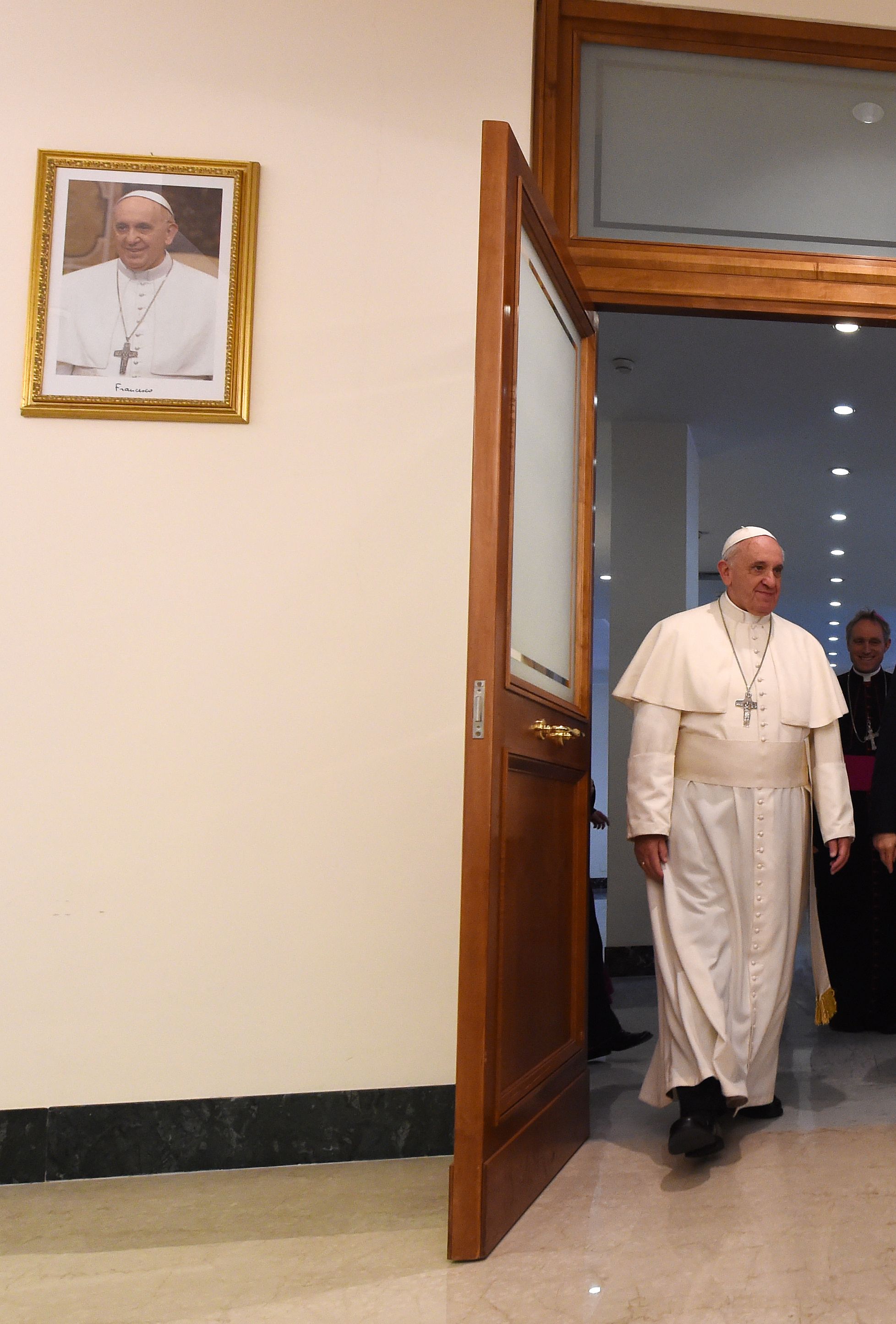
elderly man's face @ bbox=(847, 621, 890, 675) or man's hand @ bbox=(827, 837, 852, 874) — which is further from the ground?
elderly man's face @ bbox=(847, 621, 890, 675)

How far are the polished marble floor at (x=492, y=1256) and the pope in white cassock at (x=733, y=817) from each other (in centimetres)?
30

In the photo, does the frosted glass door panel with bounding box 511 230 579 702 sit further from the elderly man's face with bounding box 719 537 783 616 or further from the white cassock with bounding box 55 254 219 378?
the white cassock with bounding box 55 254 219 378

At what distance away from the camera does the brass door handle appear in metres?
2.55

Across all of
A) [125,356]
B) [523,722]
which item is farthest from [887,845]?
[125,356]

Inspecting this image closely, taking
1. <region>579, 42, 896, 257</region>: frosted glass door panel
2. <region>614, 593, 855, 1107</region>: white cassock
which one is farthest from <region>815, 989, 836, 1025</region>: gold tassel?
<region>579, 42, 896, 257</region>: frosted glass door panel

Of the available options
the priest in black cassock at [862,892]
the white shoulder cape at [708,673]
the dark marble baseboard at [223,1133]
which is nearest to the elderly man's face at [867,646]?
the priest in black cassock at [862,892]

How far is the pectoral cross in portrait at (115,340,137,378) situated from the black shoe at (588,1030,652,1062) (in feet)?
8.03

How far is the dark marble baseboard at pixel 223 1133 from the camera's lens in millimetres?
2645

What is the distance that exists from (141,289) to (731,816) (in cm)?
208

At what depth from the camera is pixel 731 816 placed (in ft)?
10.1

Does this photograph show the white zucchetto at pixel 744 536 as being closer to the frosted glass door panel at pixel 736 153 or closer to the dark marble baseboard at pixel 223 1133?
the frosted glass door panel at pixel 736 153

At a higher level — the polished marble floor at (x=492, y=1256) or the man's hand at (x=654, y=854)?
the man's hand at (x=654, y=854)

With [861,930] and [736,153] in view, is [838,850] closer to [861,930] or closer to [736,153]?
[861,930]

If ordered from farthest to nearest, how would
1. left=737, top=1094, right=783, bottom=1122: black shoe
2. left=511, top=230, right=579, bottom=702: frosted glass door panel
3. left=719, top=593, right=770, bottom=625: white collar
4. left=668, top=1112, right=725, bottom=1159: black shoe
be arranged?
left=719, top=593, right=770, bottom=625: white collar < left=737, top=1094, right=783, bottom=1122: black shoe < left=668, top=1112, right=725, bottom=1159: black shoe < left=511, top=230, right=579, bottom=702: frosted glass door panel
